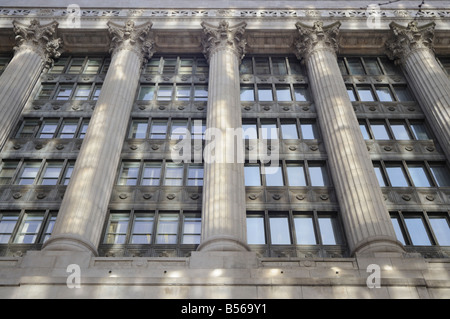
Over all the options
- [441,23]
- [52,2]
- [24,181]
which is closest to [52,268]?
[24,181]

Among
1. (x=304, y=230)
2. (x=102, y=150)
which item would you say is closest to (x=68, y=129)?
(x=102, y=150)

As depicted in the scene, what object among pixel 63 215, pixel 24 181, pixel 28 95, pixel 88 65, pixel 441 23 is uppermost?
pixel 441 23

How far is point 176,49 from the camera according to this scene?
3000 centimetres

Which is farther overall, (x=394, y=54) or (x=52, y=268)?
(x=394, y=54)

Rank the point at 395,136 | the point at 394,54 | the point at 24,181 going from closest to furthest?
the point at 24,181 < the point at 395,136 < the point at 394,54

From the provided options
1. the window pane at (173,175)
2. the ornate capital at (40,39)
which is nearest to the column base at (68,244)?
the window pane at (173,175)

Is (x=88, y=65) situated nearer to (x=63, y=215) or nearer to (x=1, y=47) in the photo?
(x=1, y=47)

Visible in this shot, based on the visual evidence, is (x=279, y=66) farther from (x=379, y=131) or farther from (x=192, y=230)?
(x=192, y=230)

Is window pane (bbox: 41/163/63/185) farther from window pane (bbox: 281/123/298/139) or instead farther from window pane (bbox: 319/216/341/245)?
window pane (bbox: 319/216/341/245)

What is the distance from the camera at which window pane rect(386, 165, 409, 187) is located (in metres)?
21.8

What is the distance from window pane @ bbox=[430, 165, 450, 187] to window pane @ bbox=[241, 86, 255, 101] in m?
10.6

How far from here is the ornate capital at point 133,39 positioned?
92.1ft
